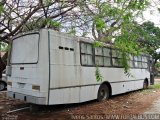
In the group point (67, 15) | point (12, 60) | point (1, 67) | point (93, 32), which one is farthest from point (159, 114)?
point (1, 67)

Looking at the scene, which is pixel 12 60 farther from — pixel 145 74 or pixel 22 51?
pixel 145 74

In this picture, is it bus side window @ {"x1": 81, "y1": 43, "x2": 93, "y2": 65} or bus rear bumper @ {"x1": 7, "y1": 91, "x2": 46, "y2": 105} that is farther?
bus side window @ {"x1": 81, "y1": 43, "x2": 93, "y2": 65}

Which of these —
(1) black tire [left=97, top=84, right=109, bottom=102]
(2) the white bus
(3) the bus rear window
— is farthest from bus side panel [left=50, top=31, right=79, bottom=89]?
(1) black tire [left=97, top=84, right=109, bottom=102]

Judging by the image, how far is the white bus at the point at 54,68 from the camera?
875 centimetres

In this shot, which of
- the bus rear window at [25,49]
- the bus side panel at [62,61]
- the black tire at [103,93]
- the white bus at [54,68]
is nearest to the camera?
the white bus at [54,68]

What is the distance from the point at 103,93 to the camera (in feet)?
39.2

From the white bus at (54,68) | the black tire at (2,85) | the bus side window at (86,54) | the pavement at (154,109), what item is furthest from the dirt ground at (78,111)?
the black tire at (2,85)

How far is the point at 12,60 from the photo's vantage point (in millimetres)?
10297

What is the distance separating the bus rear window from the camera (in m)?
9.08

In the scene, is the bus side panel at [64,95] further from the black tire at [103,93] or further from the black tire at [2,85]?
the black tire at [2,85]

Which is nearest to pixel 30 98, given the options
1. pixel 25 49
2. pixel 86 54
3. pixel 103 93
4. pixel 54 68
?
pixel 54 68

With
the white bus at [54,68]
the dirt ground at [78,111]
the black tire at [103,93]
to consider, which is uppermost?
the white bus at [54,68]

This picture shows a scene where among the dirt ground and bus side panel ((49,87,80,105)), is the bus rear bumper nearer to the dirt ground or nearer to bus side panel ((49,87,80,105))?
bus side panel ((49,87,80,105))

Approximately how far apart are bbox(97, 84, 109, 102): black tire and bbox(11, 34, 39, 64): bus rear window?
12.2 feet
